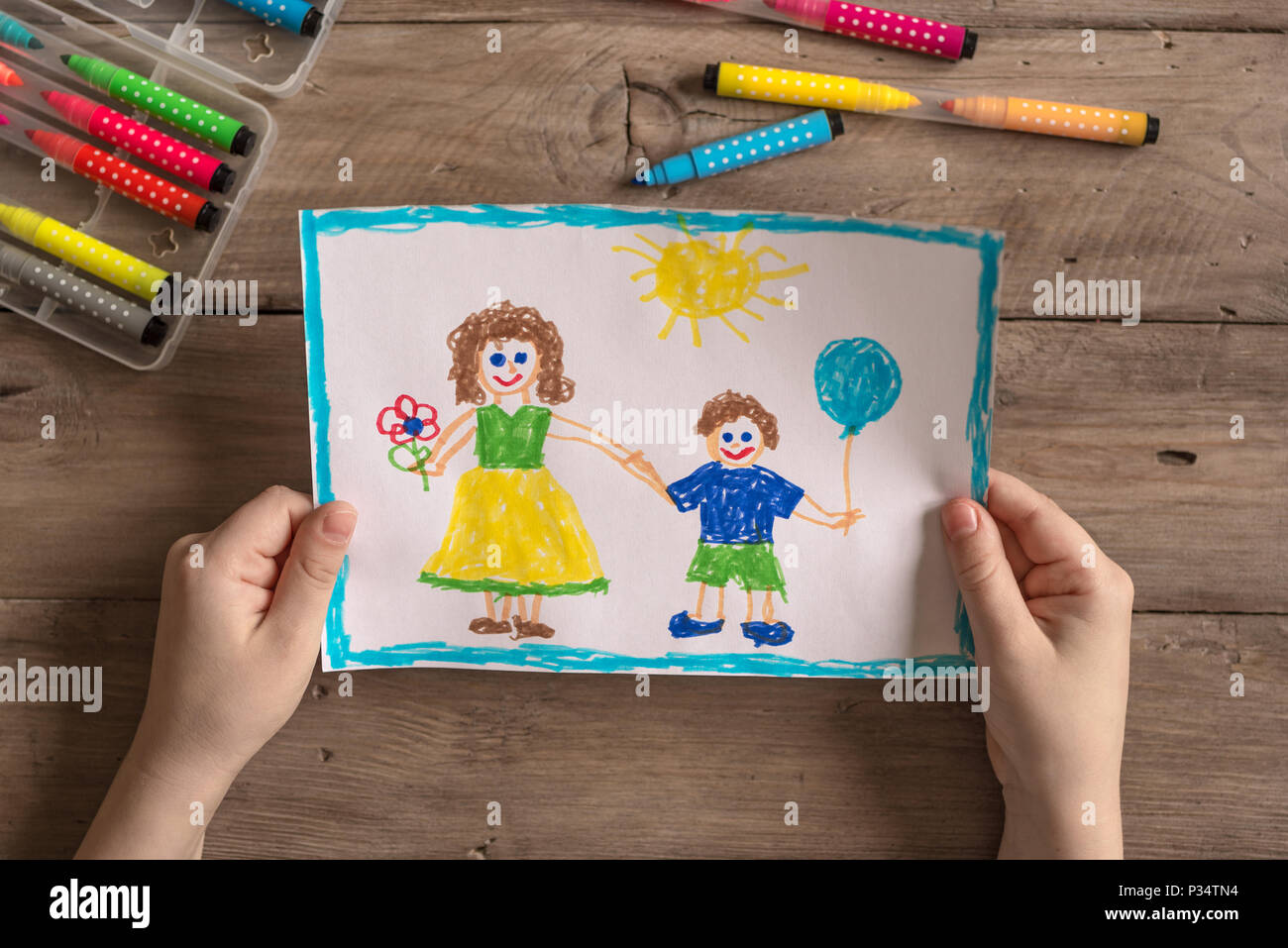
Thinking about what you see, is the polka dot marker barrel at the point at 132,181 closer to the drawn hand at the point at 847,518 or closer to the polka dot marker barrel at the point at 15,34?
the polka dot marker barrel at the point at 15,34

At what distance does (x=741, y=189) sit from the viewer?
26.6 inches

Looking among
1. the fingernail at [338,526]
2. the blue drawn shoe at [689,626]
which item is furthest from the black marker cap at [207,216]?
the blue drawn shoe at [689,626]

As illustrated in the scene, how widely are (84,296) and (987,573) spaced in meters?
0.76

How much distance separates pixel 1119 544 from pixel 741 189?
0.44m

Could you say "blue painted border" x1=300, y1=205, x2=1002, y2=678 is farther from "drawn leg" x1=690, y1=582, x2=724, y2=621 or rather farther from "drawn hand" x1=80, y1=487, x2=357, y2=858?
"drawn leg" x1=690, y1=582, x2=724, y2=621

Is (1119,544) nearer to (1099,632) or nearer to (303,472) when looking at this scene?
(1099,632)

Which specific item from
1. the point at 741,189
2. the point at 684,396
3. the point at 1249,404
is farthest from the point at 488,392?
the point at 1249,404

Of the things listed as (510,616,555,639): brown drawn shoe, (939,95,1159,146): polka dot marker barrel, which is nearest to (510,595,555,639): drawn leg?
(510,616,555,639): brown drawn shoe

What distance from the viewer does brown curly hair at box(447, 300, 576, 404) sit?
2.12 ft

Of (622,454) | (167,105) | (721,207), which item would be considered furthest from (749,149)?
(167,105)

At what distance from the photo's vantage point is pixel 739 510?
661 millimetres

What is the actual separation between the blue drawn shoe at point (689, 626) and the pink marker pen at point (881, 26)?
492 millimetres

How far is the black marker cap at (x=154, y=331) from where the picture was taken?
0.67m

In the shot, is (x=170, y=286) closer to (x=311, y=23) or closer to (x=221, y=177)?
(x=221, y=177)
